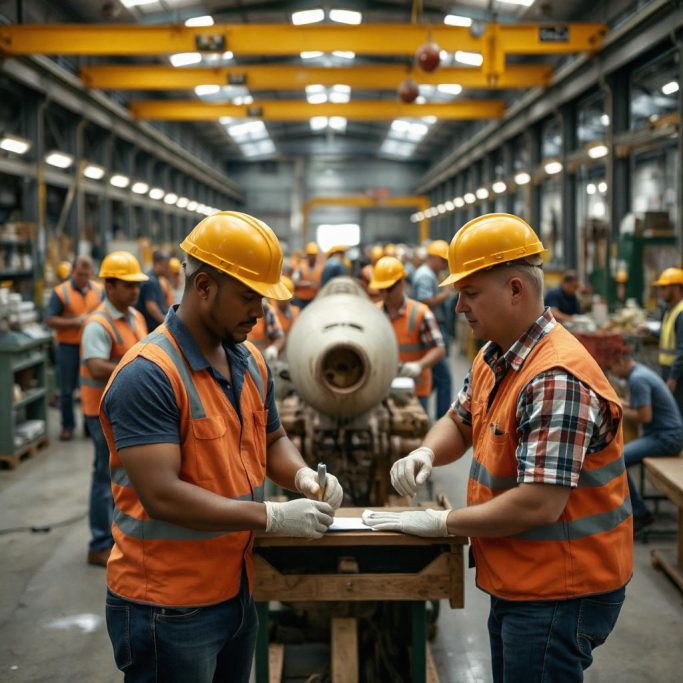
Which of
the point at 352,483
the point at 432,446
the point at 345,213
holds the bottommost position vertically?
the point at 352,483

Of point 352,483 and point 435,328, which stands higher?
point 435,328

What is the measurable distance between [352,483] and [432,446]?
85.3 inches

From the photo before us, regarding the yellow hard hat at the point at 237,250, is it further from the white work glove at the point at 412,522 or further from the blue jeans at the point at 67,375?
the blue jeans at the point at 67,375

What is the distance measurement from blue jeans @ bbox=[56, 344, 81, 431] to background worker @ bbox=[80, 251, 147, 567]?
3.63m

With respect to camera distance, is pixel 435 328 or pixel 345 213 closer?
pixel 435 328

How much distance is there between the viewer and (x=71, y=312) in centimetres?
806

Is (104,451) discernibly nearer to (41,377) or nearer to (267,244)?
(267,244)

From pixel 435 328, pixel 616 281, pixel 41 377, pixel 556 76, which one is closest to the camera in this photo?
pixel 435 328

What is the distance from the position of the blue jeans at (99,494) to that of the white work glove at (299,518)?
2.66m

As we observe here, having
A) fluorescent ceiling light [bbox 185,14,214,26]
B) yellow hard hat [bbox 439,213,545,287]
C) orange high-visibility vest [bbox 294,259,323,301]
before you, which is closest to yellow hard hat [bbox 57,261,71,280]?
orange high-visibility vest [bbox 294,259,323,301]

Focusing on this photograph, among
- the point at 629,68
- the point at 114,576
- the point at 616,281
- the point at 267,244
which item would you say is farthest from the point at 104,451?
the point at 629,68

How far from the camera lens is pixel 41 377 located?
830 cm

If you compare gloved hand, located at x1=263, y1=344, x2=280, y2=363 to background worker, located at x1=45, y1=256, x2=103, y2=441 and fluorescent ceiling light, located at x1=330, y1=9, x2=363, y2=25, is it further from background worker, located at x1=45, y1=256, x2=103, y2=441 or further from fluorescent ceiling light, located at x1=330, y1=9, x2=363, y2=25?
fluorescent ceiling light, located at x1=330, y1=9, x2=363, y2=25

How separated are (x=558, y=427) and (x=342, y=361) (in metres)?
2.35
